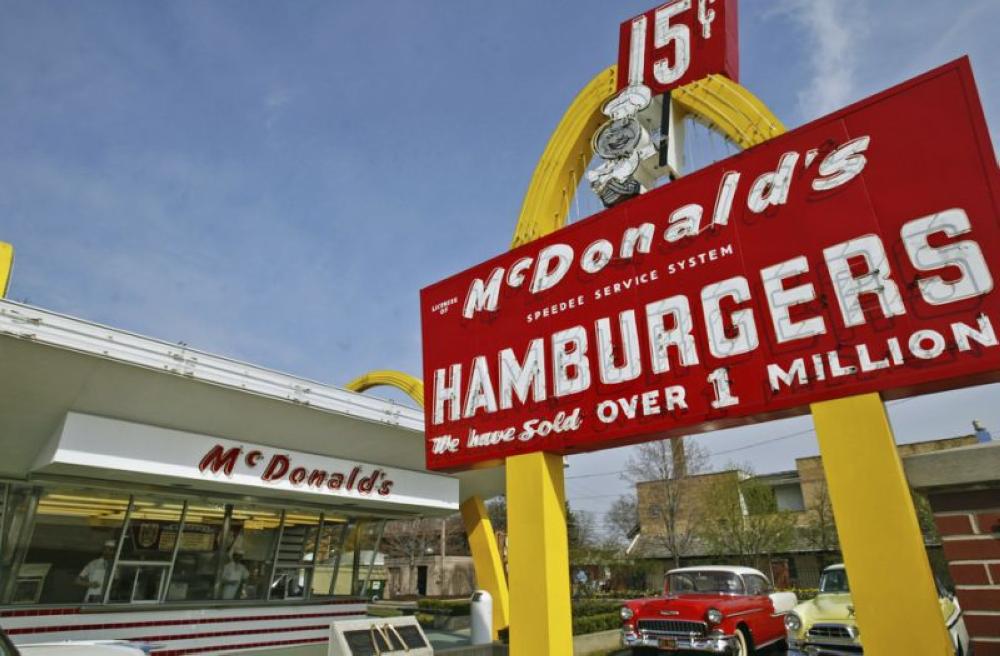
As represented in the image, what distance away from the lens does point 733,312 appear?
6965mm

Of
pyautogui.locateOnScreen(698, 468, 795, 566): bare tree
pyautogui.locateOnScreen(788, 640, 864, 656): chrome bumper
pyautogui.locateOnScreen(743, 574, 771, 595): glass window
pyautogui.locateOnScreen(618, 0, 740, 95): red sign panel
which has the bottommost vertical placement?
pyautogui.locateOnScreen(788, 640, 864, 656): chrome bumper

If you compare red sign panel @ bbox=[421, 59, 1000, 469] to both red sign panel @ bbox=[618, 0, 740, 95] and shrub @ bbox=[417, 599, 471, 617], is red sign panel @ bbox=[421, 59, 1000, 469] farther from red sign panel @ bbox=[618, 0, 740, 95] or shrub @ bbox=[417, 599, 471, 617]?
shrub @ bbox=[417, 599, 471, 617]

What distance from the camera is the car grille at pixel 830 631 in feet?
27.9

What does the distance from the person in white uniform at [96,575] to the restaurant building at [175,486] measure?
0.08 feet

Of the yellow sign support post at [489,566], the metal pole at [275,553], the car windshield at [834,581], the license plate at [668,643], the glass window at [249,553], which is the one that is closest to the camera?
the license plate at [668,643]

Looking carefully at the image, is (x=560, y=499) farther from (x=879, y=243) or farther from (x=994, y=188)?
(x=994, y=188)

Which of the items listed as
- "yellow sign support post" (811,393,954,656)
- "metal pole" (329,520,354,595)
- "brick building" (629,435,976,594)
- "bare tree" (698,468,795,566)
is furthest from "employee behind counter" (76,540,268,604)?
"brick building" (629,435,976,594)

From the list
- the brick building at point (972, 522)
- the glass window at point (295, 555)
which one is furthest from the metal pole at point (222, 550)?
the brick building at point (972, 522)

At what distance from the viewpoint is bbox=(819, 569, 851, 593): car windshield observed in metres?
10.5

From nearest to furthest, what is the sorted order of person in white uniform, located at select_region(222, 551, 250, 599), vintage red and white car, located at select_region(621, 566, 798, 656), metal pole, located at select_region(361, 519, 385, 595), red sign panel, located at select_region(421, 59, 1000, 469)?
red sign panel, located at select_region(421, 59, 1000, 469), vintage red and white car, located at select_region(621, 566, 798, 656), person in white uniform, located at select_region(222, 551, 250, 599), metal pole, located at select_region(361, 519, 385, 595)

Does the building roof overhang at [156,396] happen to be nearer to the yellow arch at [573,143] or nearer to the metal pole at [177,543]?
the metal pole at [177,543]

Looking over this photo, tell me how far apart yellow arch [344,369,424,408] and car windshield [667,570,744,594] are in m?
11.6

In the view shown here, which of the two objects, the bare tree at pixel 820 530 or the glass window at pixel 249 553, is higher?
the bare tree at pixel 820 530

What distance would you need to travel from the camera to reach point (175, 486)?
1170 centimetres
